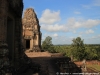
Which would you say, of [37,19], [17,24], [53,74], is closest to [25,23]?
[37,19]

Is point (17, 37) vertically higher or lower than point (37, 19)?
lower

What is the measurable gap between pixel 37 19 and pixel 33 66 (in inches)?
745

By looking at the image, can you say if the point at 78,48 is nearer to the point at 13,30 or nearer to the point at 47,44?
the point at 47,44

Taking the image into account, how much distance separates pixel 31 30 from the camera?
2734cm

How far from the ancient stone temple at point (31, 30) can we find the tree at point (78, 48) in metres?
9.10

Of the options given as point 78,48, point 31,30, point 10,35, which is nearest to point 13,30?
point 10,35

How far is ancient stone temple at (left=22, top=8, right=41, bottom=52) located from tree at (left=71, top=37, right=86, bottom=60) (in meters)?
9.10

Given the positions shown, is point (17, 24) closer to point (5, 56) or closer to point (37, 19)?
point (5, 56)

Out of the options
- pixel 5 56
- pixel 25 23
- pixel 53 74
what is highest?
pixel 25 23

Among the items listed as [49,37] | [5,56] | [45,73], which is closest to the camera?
[5,56]

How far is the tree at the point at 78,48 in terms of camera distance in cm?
3391

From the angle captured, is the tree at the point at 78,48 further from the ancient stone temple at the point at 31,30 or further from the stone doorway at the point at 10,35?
the stone doorway at the point at 10,35

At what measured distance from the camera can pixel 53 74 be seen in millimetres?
13961

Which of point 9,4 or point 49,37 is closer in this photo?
point 9,4
